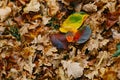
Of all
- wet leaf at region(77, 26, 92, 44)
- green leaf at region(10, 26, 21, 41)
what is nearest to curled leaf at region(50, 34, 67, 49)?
wet leaf at region(77, 26, 92, 44)

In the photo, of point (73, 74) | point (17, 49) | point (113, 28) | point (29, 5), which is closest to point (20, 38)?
point (17, 49)

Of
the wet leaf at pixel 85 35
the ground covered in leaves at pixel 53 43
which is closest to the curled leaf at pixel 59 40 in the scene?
the ground covered in leaves at pixel 53 43

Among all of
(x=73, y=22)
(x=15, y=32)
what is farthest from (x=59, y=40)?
(x=15, y=32)

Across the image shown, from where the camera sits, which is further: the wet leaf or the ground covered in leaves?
the wet leaf

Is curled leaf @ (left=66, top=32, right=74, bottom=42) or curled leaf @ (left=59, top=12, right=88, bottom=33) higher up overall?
curled leaf @ (left=59, top=12, right=88, bottom=33)

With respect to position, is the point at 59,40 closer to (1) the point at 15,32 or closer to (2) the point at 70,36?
(2) the point at 70,36

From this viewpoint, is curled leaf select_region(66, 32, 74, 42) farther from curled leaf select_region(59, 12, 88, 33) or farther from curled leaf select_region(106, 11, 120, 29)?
curled leaf select_region(106, 11, 120, 29)
